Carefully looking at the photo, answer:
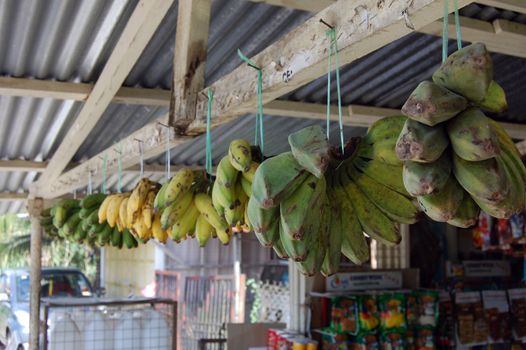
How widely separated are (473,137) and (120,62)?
2.16 metres

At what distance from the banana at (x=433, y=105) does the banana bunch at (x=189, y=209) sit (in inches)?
49.3

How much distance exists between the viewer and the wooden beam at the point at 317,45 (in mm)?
1337

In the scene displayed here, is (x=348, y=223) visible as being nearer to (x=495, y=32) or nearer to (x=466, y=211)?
(x=466, y=211)

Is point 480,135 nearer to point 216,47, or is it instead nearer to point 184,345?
point 216,47

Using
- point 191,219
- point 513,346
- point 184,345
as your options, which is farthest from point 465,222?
point 184,345

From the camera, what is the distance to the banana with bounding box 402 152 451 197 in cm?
102

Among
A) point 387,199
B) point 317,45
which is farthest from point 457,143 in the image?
point 317,45

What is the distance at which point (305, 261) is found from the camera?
4.64 feet

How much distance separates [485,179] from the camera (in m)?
1.01

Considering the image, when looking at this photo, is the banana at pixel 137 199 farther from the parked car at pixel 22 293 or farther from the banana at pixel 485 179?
the parked car at pixel 22 293

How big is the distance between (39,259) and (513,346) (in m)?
4.92

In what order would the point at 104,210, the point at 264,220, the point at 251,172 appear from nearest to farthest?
1. the point at 264,220
2. the point at 251,172
3. the point at 104,210

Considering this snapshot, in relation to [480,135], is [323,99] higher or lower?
higher

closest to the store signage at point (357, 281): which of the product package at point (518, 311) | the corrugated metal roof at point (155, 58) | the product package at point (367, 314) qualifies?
the product package at point (367, 314)
